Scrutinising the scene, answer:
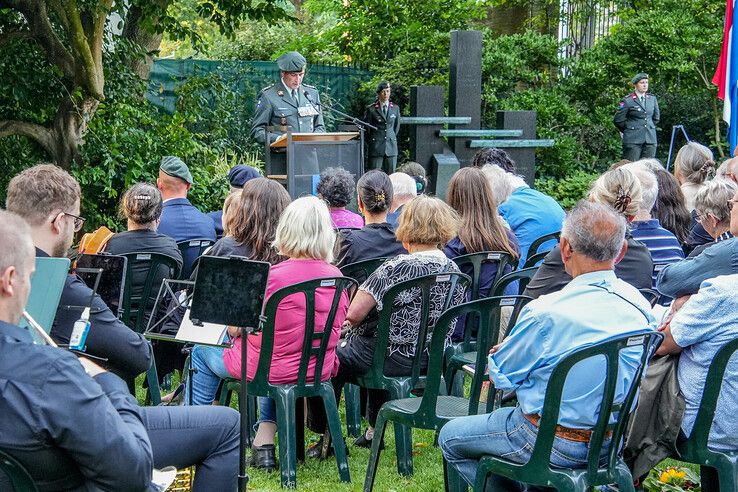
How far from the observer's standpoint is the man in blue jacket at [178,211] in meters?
6.81

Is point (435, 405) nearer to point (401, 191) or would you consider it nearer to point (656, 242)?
point (656, 242)

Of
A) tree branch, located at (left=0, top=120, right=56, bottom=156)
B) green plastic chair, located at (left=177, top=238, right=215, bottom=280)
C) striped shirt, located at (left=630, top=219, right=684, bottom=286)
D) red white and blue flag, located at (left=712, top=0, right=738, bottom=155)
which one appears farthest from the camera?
tree branch, located at (left=0, top=120, right=56, bottom=156)

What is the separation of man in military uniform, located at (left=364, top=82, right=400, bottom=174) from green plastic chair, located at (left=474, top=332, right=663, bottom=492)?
12.4m

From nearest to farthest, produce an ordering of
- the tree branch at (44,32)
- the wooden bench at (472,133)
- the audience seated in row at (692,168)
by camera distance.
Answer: the audience seated in row at (692,168), the tree branch at (44,32), the wooden bench at (472,133)

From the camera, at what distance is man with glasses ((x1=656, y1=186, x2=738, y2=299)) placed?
423 cm

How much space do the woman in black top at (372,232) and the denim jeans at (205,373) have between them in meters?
1.00

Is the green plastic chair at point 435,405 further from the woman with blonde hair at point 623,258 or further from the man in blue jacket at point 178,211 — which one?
the man in blue jacket at point 178,211

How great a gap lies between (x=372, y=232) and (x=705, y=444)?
2.48 m

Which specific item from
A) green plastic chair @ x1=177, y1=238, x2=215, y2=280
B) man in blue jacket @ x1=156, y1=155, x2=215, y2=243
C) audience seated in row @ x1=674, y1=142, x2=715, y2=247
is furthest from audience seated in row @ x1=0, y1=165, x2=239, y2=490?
audience seated in row @ x1=674, y1=142, x2=715, y2=247

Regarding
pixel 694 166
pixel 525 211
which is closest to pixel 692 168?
pixel 694 166

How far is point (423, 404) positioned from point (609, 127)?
14.4 m

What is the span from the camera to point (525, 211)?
6746mm

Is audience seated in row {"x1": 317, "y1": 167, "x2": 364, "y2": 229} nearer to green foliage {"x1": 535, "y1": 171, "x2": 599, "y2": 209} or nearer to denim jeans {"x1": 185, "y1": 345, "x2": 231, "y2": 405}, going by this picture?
denim jeans {"x1": 185, "y1": 345, "x2": 231, "y2": 405}

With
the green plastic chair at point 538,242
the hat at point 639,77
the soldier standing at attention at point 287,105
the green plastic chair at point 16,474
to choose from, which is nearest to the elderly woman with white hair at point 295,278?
the green plastic chair at point 538,242
